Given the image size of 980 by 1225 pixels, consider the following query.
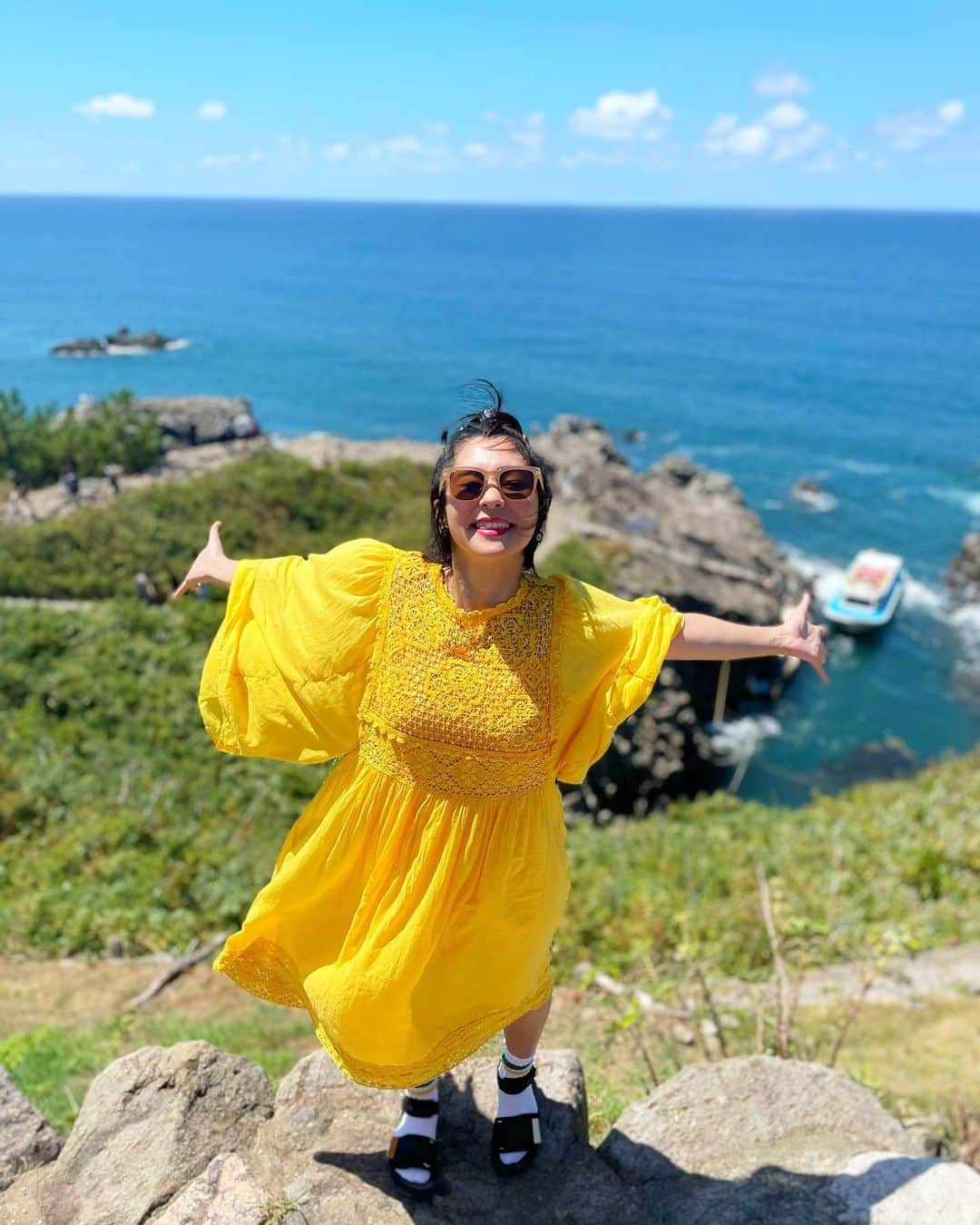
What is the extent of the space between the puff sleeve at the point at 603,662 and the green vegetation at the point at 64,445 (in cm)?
2716

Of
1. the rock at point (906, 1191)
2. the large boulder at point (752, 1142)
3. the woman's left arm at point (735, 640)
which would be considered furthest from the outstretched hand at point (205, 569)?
the rock at point (906, 1191)

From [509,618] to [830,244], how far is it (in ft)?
689

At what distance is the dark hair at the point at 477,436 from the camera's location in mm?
2977

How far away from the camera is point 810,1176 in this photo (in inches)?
143

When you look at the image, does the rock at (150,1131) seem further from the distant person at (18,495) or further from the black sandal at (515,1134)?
the distant person at (18,495)

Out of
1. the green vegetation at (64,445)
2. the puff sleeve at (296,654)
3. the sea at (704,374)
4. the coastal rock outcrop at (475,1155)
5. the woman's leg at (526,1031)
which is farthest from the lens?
the green vegetation at (64,445)

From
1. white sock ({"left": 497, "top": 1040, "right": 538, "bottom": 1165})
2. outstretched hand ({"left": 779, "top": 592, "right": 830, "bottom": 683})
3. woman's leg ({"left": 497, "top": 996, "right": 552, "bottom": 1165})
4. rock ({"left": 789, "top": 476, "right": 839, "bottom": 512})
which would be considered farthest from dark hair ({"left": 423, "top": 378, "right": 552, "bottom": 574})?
rock ({"left": 789, "top": 476, "right": 839, "bottom": 512})

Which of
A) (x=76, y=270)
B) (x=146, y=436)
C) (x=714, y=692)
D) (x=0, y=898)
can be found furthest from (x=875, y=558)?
(x=76, y=270)

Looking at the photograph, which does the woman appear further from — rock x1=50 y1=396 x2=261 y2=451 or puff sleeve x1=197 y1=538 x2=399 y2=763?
rock x1=50 y1=396 x2=261 y2=451

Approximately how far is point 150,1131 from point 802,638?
301 cm

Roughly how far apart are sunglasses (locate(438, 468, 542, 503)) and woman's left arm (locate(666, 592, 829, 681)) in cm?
Answer: 69

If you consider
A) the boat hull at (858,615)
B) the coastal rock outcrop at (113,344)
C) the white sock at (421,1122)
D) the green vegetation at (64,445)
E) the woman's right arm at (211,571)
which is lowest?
the boat hull at (858,615)

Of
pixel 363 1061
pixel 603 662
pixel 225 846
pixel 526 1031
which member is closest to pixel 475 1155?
pixel 526 1031

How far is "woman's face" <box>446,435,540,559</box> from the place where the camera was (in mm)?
2896
